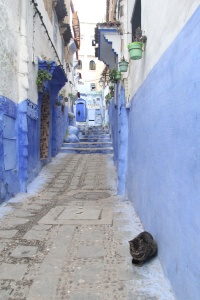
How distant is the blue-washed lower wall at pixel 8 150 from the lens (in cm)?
617

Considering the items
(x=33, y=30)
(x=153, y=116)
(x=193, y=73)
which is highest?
(x=33, y=30)

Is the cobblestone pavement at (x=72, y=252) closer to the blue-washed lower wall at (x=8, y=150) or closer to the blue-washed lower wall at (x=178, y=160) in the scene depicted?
the blue-washed lower wall at (x=8, y=150)

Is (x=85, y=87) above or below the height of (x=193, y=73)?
above

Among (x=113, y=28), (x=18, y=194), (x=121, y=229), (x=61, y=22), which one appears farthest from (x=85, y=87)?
(x=121, y=229)

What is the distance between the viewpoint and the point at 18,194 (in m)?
7.22

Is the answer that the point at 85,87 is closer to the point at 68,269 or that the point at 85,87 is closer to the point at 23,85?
the point at 23,85

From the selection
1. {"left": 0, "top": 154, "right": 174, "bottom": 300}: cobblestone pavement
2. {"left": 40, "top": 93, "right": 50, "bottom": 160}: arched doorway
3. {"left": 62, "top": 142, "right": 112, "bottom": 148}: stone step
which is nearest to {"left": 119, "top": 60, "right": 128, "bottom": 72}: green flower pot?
{"left": 0, "top": 154, "right": 174, "bottom": 300}: cobblestone pavement

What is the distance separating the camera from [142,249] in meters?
3.20

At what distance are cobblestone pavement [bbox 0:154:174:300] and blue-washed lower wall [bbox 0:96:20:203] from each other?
0.32 metres

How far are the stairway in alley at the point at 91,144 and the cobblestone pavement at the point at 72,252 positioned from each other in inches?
306

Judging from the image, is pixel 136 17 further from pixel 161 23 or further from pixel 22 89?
pixel 161 23

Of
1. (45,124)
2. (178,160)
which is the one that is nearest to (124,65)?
(178,160)

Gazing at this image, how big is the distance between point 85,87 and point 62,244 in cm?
3378

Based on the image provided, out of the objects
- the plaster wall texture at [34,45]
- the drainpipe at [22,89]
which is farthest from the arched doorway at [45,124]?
the drainpipe at [22,89]
